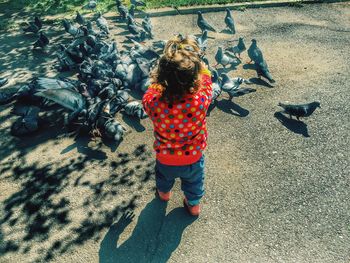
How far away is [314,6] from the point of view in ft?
40.5

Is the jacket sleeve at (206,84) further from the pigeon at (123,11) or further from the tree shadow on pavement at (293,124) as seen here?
the pigeon at (123,11)

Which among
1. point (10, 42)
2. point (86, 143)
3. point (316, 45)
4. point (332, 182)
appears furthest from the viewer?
point (10, 42)

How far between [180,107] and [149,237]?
2.45 meters

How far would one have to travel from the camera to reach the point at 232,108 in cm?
768

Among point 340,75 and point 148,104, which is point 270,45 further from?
point 148,104

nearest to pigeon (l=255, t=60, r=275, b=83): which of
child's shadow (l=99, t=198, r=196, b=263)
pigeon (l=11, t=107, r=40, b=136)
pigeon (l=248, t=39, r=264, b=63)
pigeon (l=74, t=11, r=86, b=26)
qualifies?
pigeon (l=248, t=39, r=264, b=63)

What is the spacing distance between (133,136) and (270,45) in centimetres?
579

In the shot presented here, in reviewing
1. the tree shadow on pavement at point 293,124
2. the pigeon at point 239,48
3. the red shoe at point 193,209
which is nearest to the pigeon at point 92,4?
the pigeon at point 239,48

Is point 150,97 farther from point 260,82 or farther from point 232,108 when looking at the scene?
point 260,82

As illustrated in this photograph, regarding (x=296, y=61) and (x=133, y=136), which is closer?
(x=133, y=136)

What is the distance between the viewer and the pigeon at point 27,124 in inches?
270

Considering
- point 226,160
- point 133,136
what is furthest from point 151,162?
point 226,160

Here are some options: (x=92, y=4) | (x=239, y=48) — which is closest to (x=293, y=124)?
(x=239, y=48)

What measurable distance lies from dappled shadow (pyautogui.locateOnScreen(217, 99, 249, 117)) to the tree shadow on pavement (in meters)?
0.74
